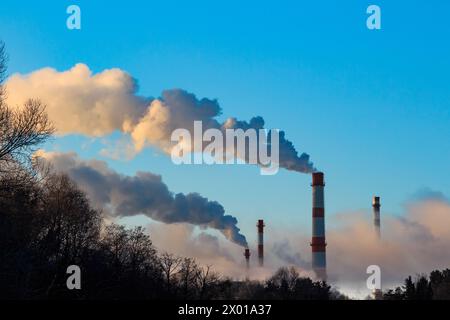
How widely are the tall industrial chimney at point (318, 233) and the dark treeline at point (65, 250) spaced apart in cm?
200

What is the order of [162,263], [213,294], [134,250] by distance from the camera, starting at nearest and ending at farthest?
1. [213,294]
2. [134,250]
3. [162,263]

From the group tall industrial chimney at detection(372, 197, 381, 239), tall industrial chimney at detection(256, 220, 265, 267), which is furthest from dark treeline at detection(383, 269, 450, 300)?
tall industrial chimney at detection(256, 220, 265, 267)

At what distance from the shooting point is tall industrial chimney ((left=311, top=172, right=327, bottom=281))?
265 feet

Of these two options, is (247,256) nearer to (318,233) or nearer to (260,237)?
(260,237)

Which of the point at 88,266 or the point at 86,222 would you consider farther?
the point at 86,222

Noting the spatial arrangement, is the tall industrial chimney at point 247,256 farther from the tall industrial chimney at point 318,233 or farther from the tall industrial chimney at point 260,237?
the tall industrial chimney at point 318,233

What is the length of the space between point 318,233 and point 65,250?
119ft

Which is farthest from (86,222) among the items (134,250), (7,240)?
(7,240)

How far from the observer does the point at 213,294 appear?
6700 centimetres

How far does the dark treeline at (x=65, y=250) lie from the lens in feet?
113

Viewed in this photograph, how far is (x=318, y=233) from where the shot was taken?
80.8 meters

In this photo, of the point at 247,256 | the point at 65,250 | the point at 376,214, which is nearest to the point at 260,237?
the point at 247,256
